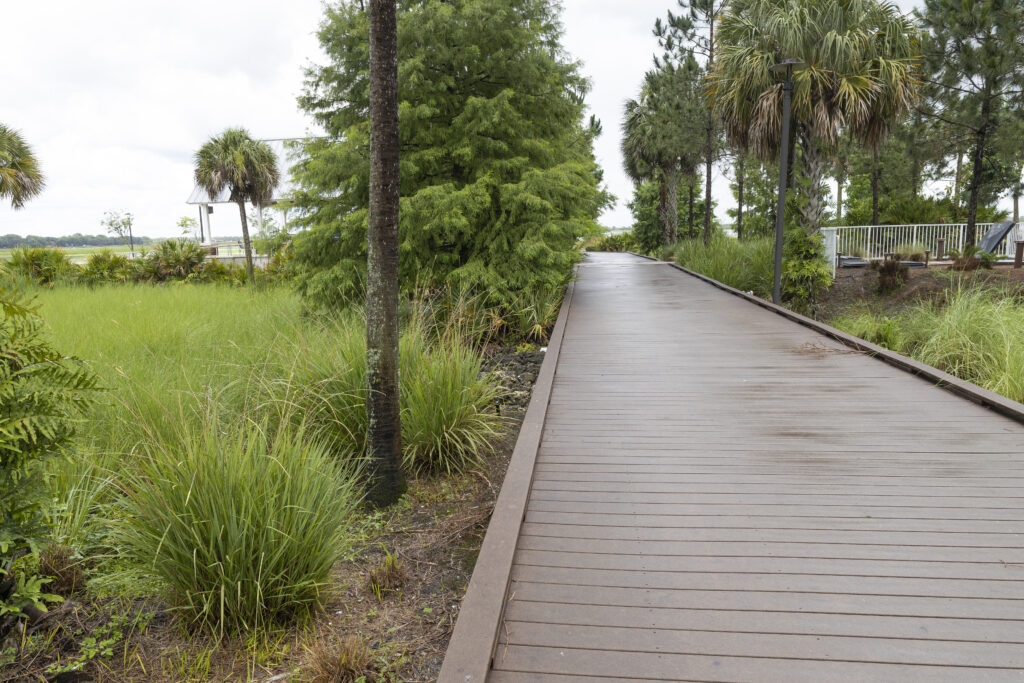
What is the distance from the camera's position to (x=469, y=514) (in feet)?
12.4

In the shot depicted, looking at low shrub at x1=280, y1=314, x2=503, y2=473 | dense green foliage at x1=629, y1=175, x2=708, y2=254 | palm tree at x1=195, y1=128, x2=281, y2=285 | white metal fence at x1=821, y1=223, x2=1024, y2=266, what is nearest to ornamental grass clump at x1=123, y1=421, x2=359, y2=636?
low shrub at x1=280, y1=314, x2=503, y2=473

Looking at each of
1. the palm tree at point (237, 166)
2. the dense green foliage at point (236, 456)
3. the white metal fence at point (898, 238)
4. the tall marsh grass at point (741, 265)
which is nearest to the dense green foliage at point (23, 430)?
the dense green foliage at point (236, 456)

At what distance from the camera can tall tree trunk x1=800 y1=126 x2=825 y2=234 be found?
522 inches

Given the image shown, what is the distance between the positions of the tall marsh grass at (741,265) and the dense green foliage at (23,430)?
14.4 meters

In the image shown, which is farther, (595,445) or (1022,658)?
(595,445)

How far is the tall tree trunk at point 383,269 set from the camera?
3.61 m

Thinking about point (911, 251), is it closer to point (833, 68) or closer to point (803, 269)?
point (833, 68)

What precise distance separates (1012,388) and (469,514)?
479cm

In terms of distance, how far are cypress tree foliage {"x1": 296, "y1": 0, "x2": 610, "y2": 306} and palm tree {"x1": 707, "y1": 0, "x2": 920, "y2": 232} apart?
599cm

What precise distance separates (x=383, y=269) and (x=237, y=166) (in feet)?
66.2

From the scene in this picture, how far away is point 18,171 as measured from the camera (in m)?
18.5

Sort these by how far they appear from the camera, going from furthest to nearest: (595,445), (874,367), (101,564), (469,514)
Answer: (874,367) → (595,445) → (469,514) → (101,564)

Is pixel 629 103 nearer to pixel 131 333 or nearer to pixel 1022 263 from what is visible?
pixel 1022 263

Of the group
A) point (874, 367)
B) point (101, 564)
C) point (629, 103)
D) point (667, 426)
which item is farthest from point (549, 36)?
point (629, 103)
